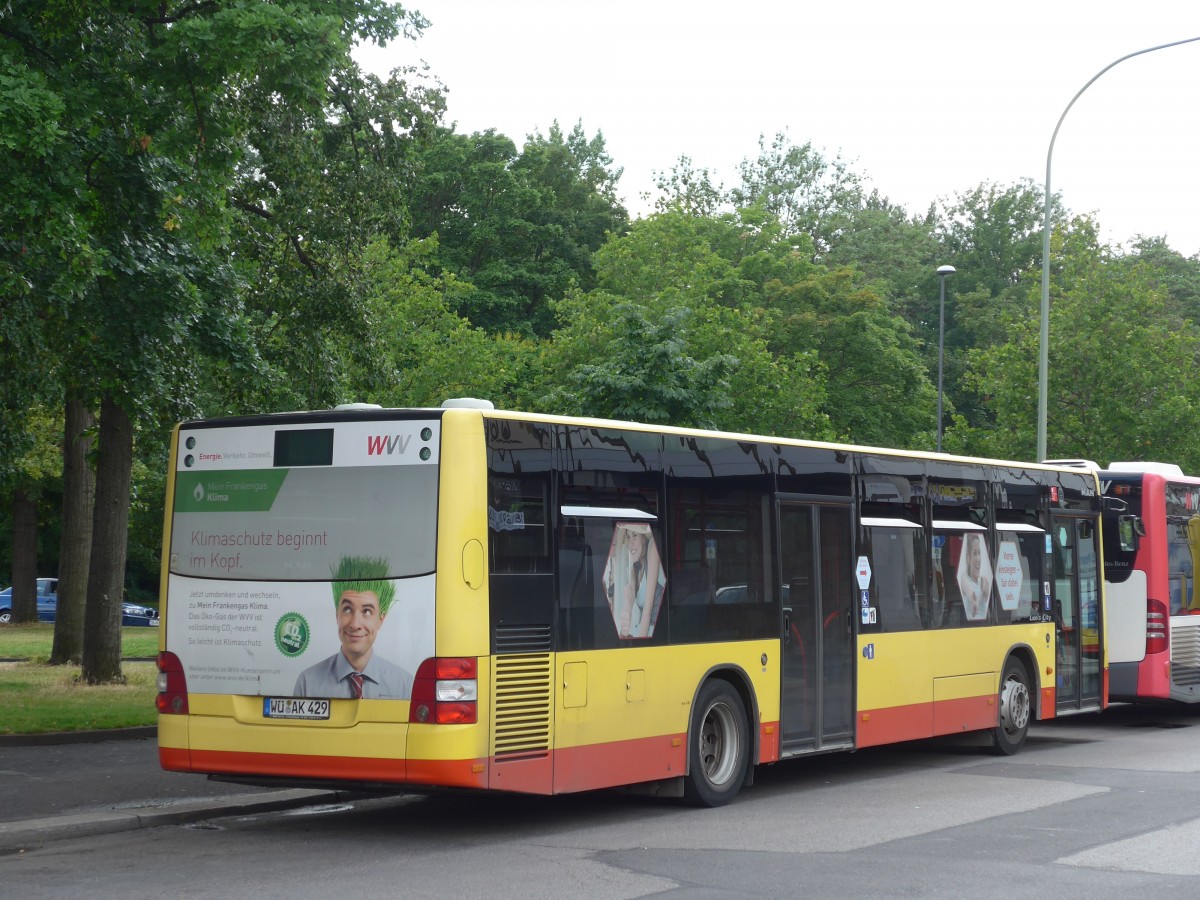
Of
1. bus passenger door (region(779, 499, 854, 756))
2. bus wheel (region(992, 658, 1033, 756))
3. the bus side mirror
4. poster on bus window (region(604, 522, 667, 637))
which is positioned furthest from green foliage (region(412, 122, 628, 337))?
poster on bus window (region(604, 522, 667, 637))

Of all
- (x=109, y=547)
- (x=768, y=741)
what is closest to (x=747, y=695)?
(x=768, y=741)

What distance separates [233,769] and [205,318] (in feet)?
29.7

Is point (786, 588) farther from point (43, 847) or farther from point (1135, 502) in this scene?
point (1135, 502)

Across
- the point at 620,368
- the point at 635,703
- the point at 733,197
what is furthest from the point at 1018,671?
the point at 733,197

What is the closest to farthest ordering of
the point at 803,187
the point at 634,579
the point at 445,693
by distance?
1. the point at 445,693
2. the point at 634,579
3. the point at 803,187

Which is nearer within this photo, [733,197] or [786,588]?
[786,588]

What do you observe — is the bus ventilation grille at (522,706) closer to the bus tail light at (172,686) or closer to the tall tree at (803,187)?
the bus tail light at (172,686)

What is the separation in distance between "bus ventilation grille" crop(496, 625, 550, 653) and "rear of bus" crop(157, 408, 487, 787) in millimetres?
189

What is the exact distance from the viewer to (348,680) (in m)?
9.49

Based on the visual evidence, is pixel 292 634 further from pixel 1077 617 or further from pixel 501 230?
pixel 501 230

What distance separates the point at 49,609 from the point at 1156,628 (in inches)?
1816

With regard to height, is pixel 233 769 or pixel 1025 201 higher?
pixel 1025 201

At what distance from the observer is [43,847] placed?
966 centimetres

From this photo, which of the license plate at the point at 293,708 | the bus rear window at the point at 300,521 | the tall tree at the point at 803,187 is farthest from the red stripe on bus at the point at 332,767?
the tall tree at the point at 803,187
